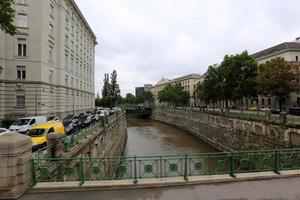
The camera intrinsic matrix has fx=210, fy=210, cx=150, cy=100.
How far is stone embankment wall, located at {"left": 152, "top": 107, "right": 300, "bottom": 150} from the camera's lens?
18.8 m

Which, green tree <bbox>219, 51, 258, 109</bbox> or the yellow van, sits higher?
green tree <bbox>219, 51, 258, 109</bbox>

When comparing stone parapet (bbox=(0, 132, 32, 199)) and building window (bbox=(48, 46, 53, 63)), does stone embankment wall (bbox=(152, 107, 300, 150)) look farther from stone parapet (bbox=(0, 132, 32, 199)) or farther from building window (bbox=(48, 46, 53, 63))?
building window (bbox=(48, 46, 53, 63))

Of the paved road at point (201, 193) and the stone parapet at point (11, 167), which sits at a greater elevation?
the stone parapet at point (11, 167)

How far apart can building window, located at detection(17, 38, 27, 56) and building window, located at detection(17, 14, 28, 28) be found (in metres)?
1.89

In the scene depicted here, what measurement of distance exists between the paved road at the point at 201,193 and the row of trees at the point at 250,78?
2498cm

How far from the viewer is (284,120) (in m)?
18.9

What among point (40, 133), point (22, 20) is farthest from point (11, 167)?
point (22, 20)

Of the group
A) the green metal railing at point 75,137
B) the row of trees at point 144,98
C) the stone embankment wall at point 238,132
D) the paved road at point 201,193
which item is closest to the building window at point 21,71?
the green metal railing at point 75,137

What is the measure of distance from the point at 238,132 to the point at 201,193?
22.4 m

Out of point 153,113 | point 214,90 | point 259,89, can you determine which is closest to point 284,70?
point 259,89

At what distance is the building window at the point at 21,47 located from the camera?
27.9 metres

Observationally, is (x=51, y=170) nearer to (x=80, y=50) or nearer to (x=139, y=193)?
(x=139, y=193)

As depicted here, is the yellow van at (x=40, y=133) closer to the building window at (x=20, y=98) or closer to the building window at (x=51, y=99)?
the building window at (x=20, y=98)

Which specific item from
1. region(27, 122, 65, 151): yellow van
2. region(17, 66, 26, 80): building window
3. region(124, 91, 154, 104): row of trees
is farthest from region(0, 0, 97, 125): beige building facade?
region(124, 91, 154, 104): row of trees
